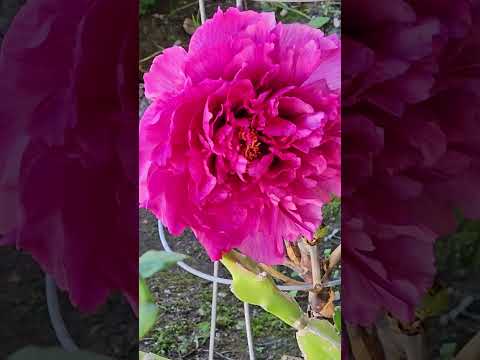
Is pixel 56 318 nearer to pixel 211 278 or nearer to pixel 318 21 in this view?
pixel 211 278

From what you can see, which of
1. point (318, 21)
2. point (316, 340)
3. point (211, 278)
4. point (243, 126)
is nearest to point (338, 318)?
point (316, 340)

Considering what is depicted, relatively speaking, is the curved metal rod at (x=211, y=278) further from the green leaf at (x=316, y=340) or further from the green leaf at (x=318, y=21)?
the green leaf at (x=318, y=21)

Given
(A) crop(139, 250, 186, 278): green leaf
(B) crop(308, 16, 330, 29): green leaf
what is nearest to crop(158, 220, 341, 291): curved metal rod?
(A) crop(139, 250, 186, 278): green leaf

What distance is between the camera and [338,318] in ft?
2.97

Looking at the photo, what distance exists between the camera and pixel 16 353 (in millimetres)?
936

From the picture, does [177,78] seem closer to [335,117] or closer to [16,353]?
[335,117]

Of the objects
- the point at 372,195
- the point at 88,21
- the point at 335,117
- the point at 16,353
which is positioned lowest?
the point at 16,353

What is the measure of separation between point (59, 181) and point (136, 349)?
10.0 inches

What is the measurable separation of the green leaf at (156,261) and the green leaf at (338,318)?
218mm

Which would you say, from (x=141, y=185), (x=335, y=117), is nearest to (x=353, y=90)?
(x=335, y=117)

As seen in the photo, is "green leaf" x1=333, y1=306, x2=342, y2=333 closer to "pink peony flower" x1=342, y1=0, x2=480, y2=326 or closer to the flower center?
"pink peony flower" x1=342, y1=0, x2=480, y2=326

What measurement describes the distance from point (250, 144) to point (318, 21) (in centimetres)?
18

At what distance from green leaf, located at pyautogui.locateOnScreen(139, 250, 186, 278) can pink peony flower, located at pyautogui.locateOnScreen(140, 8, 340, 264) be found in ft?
0.16

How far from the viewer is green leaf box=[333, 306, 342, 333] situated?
0.90 metres
